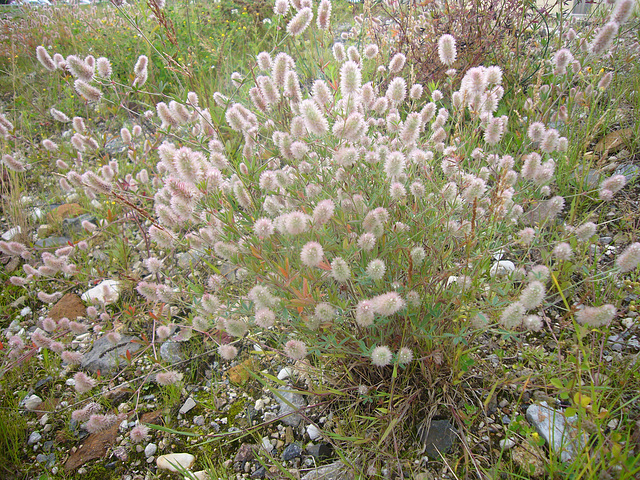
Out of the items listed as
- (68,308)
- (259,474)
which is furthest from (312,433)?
(68,308)

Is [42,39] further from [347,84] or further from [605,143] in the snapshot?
[605,143]

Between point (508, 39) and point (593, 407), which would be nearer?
point (593, 407)

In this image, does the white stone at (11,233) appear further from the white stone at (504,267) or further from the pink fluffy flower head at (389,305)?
the white stone at (504,267)

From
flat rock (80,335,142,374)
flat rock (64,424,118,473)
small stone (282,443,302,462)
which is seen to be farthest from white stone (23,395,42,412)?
small stone (282,443,302,462)

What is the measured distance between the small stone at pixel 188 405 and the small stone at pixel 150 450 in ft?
0.64

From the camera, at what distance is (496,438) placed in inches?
64.2

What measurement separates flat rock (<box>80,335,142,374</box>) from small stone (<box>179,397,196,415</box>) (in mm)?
534

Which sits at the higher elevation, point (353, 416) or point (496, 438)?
point (353, 416)

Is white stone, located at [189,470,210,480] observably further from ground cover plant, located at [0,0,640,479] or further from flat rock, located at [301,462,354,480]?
flat rock, located at [301,462,354,480]

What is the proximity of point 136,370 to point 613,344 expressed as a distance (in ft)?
8.45

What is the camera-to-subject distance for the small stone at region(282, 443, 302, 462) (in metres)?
1.73

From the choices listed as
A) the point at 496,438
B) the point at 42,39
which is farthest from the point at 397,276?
the point at 42,39

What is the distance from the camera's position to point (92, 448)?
1902 millimetres

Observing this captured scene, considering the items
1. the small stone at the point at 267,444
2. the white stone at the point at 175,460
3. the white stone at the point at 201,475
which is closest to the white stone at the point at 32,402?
the white stone at the point at 175,460
